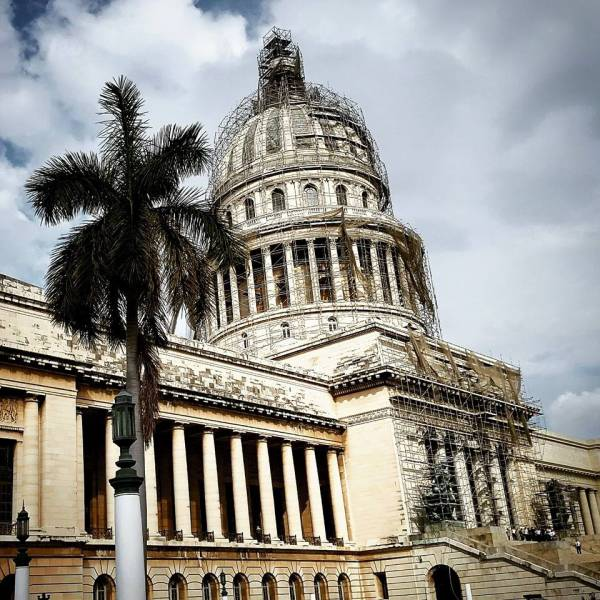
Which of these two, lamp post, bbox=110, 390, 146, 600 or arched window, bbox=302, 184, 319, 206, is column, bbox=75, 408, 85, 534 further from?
arched window, bbox=302, 184, 319, 206

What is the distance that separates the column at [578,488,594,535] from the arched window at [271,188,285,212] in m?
41.4

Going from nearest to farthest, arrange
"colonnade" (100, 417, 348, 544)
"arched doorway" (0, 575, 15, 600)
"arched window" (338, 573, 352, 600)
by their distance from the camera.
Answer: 1. "arched doorway" (0, 575, 15, 600)
2. "colonnade" (100, 417, 348, 544)
3. "arched window" (338, 573, 352, 600)

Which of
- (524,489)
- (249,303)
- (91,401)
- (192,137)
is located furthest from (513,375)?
(192,137)

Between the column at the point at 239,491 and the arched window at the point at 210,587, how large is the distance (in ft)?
11.2

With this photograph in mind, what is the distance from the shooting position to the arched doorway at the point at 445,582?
163 feet

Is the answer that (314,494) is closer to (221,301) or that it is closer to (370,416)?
(370,416)

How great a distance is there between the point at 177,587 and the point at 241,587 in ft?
14.6

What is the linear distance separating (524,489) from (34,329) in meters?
41.3

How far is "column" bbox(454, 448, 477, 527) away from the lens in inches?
2175

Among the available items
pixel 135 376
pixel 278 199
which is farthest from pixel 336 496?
pixel 278 199

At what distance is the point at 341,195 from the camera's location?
79.6m

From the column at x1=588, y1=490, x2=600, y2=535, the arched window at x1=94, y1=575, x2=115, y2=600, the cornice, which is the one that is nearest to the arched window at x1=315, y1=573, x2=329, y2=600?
the cornice

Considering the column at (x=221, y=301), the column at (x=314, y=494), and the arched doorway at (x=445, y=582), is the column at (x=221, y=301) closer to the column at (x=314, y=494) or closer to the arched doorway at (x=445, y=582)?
the column at (x=314, y=494)

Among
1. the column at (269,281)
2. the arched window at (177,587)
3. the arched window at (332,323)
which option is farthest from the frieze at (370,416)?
the column at (269,281)
